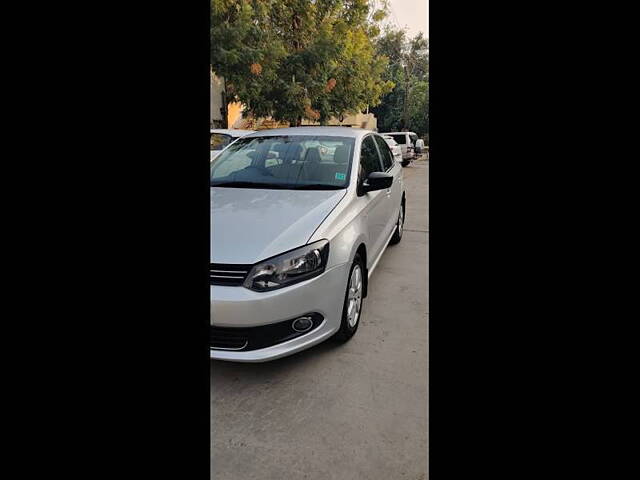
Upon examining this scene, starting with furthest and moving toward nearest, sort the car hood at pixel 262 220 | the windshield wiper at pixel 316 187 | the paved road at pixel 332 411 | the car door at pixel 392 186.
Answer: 1. the car door at pixel 392 186
2. the windshield wiper at pixel 316 187
3. the car hood at pixel 262 220
4. the paved road at pixel 332 411

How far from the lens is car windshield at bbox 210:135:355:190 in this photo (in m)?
3.76

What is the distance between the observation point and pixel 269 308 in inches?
104

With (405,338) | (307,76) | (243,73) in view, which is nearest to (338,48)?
(307,76)

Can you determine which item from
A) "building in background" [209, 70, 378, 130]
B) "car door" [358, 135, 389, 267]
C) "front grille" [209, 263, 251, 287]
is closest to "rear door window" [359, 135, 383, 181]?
"car door" [358, 135, 389, 267]

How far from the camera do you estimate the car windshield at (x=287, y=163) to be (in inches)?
148

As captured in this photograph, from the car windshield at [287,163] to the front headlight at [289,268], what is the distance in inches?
36.4

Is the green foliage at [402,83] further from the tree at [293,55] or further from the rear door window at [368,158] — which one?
the rear door window at [368,158]

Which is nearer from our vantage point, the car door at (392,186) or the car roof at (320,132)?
the car roof at (320,132)

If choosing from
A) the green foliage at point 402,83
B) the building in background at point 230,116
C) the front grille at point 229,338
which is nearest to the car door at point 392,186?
the front grille at point 229,338

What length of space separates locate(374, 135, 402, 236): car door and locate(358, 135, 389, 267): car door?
6.3 inches

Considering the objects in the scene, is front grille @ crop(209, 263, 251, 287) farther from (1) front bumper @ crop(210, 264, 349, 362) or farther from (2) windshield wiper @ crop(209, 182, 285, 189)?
(2) windshield wiper @ crop(209, 182, 285, 189)
